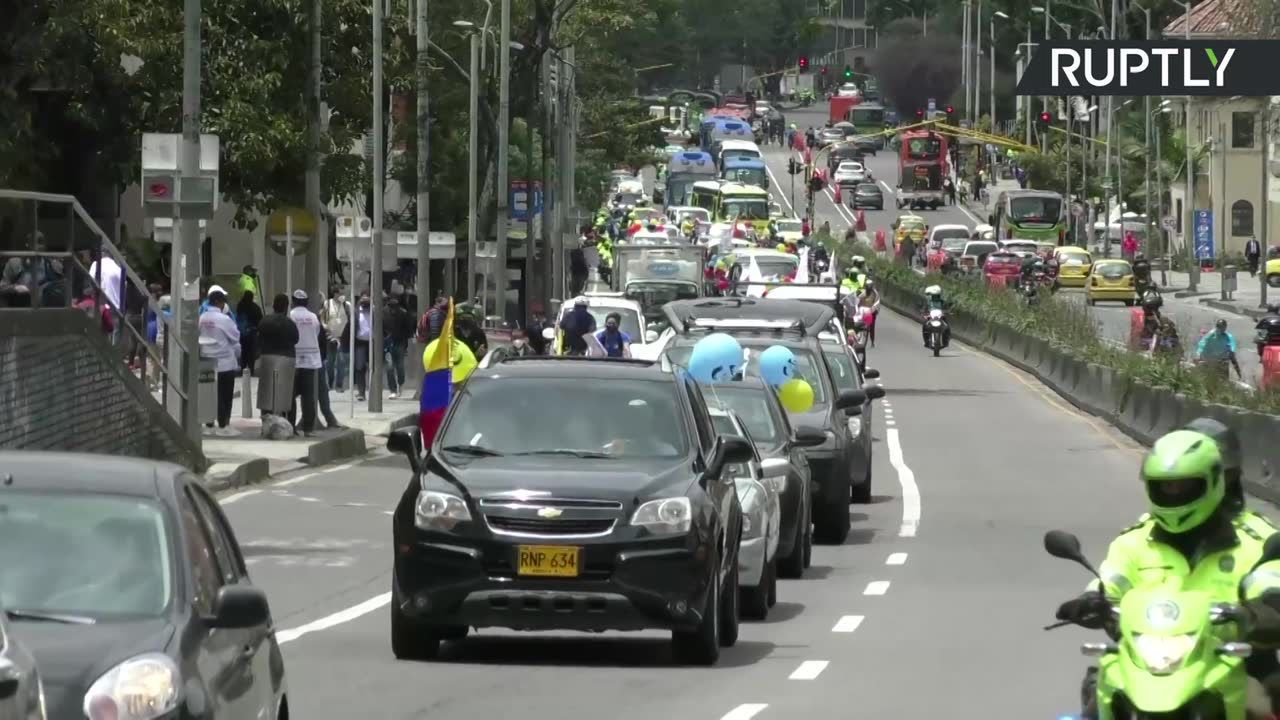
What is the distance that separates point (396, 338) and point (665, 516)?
102 ft

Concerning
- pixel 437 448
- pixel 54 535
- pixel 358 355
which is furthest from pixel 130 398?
pixel 54 535

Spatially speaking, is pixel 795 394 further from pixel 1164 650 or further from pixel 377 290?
pixel 377 290

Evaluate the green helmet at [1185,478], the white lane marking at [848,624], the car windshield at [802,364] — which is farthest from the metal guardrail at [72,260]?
the green helmet at [1185,478]

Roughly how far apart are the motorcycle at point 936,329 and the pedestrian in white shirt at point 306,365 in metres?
30.0

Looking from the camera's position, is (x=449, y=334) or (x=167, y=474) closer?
(x=167, y=474)

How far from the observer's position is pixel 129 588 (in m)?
8.66

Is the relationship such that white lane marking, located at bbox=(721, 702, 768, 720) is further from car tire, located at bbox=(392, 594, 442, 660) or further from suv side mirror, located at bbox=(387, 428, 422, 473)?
suv side mirror, located at bbox=(387, 428, 422, 473)

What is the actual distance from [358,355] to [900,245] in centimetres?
6315

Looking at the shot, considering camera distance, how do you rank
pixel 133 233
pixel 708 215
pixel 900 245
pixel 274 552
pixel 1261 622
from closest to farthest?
1. pixel 1261 622
2. pixel 274 552
3. pixel 133 233
4. pixel 900 245
5. pixel 708 215

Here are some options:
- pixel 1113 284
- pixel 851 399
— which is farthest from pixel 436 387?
pixel 1113 284

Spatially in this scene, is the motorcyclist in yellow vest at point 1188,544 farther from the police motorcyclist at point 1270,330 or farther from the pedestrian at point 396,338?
the pedestrian at point 396,338

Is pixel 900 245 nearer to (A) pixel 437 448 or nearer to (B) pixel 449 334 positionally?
(B) pixel 449 334

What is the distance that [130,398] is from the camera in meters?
27.3

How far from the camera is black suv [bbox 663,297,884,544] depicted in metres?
23.0
